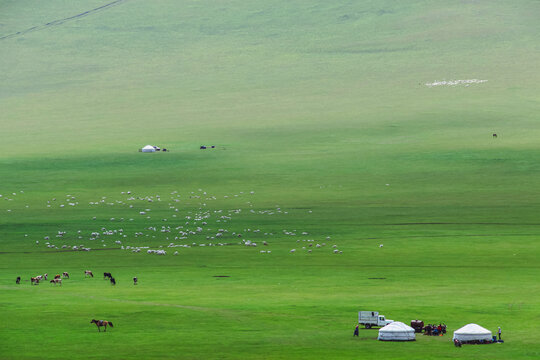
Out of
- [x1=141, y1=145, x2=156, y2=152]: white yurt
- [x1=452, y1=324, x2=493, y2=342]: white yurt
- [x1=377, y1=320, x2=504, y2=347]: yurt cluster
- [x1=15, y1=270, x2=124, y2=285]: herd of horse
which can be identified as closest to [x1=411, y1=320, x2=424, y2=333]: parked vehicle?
[x1=377, y1=320, x2=504, y2=347]: yurt cluster

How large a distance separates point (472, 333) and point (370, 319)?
543 cm

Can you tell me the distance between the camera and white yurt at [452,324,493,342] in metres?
43.8

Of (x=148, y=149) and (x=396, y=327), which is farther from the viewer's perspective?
(x=148, y=149)

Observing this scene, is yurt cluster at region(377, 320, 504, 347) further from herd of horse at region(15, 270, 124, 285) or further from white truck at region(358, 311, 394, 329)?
herd of horse at region(15, 270, 124, 285)

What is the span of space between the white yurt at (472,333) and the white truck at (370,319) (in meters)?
4.09

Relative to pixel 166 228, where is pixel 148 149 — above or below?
above

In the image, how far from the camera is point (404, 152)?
124 metres

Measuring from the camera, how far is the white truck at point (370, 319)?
4744 centimetres

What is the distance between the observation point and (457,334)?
145 feet

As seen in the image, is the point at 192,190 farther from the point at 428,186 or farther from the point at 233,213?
the point at 428,186

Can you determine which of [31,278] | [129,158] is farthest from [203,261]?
[129,158]

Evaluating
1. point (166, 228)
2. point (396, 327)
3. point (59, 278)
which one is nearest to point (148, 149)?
point (166, 228)

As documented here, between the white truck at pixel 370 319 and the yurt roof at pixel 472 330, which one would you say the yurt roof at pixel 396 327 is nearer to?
the white truck at pixel 370 319

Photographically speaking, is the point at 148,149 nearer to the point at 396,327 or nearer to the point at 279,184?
the point at 279,184
